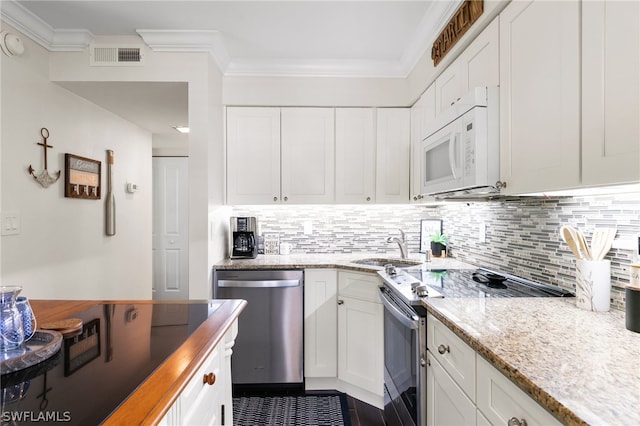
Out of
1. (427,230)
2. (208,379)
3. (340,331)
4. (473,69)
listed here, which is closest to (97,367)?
(208,379)

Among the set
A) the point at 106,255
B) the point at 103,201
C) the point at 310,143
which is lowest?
the point at 106,255

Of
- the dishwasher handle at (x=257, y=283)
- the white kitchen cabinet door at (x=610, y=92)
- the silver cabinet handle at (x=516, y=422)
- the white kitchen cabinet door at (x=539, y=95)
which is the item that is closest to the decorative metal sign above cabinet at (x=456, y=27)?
the white kitchen cabinet door at (x=539, y=95)

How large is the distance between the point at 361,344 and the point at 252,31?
227cm

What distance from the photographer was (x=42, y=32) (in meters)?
2.25

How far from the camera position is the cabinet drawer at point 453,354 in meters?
1.09

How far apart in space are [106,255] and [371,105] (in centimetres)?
276

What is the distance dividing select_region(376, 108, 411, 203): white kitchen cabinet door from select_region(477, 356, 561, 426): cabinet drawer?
1941 millimetres

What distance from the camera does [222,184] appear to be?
9.12ft

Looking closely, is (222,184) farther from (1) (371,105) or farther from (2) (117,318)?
(2) (117,318)

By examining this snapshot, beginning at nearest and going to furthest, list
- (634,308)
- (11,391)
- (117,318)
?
(11,391) → (634,308) → (117,318)

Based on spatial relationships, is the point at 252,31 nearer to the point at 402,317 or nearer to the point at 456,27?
the point at 456,27

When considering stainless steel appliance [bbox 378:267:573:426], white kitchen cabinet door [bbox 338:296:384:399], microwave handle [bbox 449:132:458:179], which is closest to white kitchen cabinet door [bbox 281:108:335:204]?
white kitchen cabinet door [bbox 338:296:384:399]

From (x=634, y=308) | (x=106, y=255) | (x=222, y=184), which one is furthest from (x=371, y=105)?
(x=106, y=255)

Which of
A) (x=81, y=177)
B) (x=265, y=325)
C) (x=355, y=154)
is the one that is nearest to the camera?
(x=265, y=325)
